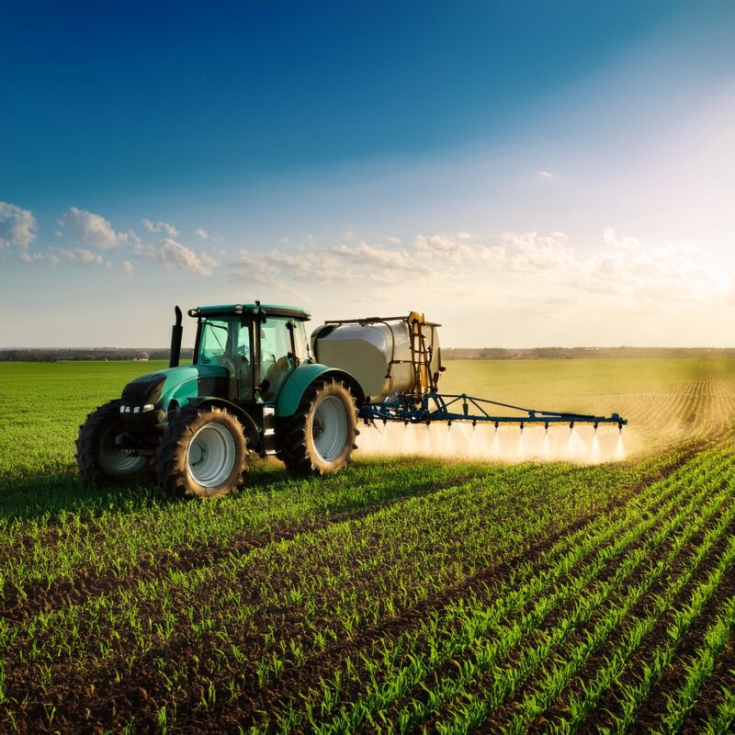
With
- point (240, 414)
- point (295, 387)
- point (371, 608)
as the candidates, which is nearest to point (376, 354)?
point (295, 387)

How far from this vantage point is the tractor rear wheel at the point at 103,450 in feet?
29.1

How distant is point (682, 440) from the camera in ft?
49.0

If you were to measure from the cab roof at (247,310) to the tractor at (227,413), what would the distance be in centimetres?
2

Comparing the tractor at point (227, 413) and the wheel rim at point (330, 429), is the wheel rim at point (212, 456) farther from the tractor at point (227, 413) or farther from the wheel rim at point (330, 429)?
the wheel rim at point (330, 429)

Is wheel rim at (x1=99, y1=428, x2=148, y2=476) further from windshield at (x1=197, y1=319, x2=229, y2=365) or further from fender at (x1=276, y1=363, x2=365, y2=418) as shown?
fender at (x1=276, y1=363, x2=365, y2=418)

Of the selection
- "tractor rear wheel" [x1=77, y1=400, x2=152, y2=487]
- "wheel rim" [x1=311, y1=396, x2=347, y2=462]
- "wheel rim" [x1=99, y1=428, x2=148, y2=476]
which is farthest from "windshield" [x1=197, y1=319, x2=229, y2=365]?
"wheel rim" [x1=311, y1=396, x2=347, y2=462]

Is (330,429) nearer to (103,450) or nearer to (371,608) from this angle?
(103,450)

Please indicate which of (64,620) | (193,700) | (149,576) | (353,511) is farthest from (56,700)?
(353,511)

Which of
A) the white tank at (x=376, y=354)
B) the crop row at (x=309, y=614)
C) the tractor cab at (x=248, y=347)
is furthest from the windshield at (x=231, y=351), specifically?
the white tank at (x=376, y=354)

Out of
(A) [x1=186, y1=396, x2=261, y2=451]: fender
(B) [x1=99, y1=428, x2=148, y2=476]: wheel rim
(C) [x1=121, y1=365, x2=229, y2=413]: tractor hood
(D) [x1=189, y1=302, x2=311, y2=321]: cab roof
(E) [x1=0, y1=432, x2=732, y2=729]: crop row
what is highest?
(D) [x1=189, y1=302, x2=311, y2=321]: cab roof

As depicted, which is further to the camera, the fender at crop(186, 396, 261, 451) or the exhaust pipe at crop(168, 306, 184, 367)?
the exhaust pipe at crop(168, 306, 184, 367)

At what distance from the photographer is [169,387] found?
28.1ft

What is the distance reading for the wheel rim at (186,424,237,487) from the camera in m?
8.47

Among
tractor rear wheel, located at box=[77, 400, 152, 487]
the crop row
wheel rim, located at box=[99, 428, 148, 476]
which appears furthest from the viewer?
wheel rim, located at box=[99, 428, 148, 476]
